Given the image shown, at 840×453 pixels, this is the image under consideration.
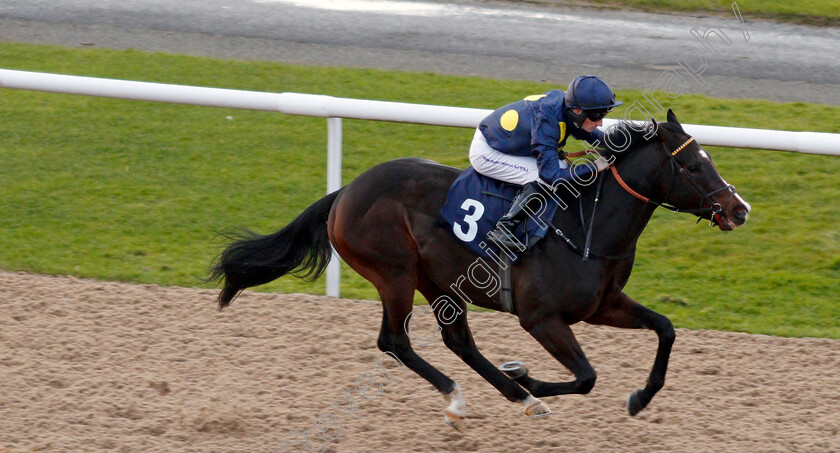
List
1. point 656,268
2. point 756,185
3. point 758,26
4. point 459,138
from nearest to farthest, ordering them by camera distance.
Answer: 1. point 656,268
2. point 756,185
3. point 459,138
4. point 758,26

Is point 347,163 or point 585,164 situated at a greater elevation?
point 585,164

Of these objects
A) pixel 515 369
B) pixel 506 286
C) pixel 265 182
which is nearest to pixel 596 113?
pixel 506 286

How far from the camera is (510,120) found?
14.3ft

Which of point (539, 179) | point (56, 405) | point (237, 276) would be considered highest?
point (539, 179)

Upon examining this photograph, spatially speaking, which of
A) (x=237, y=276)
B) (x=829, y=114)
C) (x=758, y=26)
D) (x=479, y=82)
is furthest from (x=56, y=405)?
(x=758, y=26)

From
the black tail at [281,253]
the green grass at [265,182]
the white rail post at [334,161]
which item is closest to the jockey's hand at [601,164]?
the black tail at [281,253]

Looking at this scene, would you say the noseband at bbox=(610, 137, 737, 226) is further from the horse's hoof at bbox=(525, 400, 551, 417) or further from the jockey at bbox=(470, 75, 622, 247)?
the horse's hoof at bbox=(525, 400, 551, 417)

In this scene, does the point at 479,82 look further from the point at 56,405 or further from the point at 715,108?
the point at 56,405

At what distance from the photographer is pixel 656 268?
20.7 feet

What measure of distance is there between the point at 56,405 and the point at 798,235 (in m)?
4.78

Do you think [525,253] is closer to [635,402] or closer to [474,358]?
[474,358]

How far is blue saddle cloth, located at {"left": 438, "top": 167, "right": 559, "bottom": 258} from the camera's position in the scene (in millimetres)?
4273

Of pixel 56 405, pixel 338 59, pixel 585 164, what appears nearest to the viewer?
pixel 585 164

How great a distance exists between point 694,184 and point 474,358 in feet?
4.35
